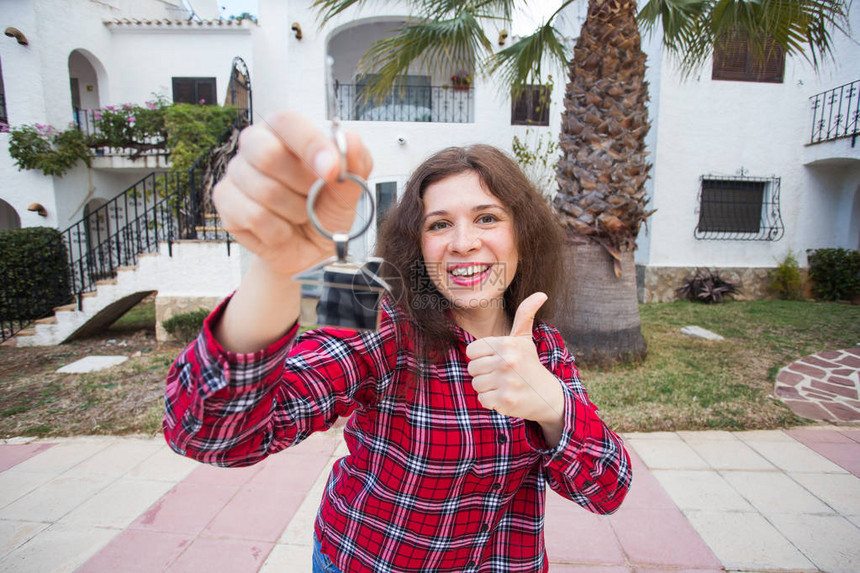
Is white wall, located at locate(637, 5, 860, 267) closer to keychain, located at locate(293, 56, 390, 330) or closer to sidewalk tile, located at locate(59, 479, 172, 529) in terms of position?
sidewalk tile, located at locate(59, 479, 172, 529)

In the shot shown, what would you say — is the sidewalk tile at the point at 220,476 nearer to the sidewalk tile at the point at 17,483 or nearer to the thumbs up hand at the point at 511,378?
the sidewalk tile at the point at 17,483

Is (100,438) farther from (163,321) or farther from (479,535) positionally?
(479,535)

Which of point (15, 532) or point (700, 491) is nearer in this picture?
point (15, 532)

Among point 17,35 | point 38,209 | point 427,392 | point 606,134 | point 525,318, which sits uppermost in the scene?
point 17,35

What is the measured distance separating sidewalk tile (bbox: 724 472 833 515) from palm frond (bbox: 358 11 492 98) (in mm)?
4818

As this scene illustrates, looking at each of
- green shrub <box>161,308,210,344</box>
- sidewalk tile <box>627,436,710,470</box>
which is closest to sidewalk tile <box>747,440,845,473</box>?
sidewalk tile <box>627,436,710,470</box>

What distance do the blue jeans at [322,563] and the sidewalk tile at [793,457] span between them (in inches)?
141

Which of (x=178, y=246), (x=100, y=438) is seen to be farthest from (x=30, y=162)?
(x=100, y=438)

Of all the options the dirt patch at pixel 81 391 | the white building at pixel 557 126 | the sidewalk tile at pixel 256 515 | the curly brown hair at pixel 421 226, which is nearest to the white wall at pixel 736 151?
the white building at pixel 557 126

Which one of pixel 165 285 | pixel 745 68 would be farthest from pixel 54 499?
pixel 745 68

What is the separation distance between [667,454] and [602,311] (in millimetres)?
1816

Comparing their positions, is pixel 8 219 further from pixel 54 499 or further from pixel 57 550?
pixel 57 550

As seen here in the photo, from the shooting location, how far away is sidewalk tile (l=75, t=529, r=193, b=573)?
2252mm

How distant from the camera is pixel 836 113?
9.14 meters
